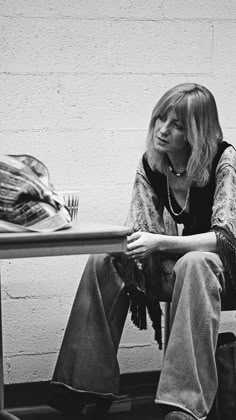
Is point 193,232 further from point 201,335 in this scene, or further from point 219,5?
point 219,5

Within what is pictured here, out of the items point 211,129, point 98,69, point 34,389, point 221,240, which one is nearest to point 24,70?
point 98,69

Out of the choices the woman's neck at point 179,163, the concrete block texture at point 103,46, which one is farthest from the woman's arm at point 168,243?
the concrete block texture at point 103,46

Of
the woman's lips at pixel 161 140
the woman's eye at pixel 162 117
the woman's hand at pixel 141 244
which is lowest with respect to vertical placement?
the woman's hand at pixel 141 244

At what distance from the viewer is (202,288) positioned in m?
2.14

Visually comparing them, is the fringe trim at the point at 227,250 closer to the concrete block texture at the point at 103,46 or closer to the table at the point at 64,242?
the table at the point at 64,242

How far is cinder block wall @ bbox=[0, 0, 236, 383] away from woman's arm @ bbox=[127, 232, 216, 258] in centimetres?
56

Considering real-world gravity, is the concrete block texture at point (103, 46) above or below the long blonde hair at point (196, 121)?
above

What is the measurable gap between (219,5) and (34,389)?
149cm

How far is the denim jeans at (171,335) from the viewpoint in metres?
2.11

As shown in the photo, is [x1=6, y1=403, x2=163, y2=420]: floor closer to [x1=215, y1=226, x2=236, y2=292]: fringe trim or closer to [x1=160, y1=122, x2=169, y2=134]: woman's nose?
[x1=215, y1=226, x2=236, y2=292]: fringe trim

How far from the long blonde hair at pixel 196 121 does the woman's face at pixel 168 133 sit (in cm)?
1

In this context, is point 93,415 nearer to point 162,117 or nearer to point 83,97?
point 162,117

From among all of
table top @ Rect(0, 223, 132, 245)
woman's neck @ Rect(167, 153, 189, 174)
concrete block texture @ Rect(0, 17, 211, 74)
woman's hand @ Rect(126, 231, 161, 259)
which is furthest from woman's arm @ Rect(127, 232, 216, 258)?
concrete block texture @ Rect(0, 17, 211, 74)

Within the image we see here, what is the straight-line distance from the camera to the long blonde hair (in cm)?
240
